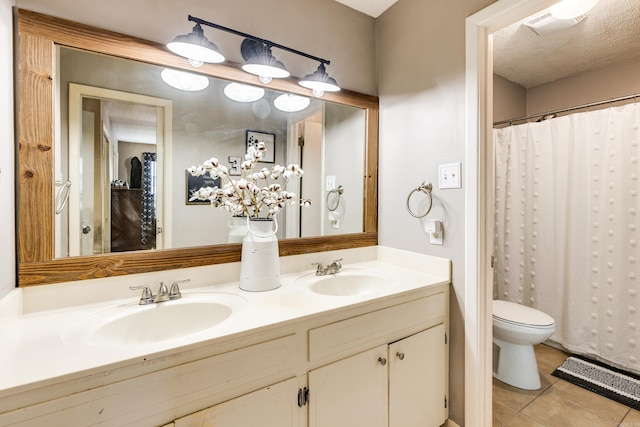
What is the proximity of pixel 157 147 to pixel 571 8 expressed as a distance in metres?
2.30

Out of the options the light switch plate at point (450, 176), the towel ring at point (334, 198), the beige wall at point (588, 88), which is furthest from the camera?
the beige wall at point (588, 88)

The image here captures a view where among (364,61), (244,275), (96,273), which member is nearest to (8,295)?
(96,273)

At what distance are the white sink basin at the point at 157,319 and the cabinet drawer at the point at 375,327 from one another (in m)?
0.33

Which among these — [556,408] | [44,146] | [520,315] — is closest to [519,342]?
[520,315]

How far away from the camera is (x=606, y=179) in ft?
6.48

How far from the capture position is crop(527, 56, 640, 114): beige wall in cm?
226

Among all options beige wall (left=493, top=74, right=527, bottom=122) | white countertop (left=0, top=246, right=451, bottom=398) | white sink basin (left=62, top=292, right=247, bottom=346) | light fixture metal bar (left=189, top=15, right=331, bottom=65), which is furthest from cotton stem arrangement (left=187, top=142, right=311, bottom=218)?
beige wall (left=493, top=74, right=527, bottom=122)

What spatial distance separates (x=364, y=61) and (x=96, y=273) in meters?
1.79

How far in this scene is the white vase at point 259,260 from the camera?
1.24 meters

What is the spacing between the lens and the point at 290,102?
5.30 ft

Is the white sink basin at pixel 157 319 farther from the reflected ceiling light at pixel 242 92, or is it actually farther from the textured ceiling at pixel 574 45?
the textured ceiling at pixel 574 45

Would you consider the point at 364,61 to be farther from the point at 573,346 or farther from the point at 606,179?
the point at 573,346

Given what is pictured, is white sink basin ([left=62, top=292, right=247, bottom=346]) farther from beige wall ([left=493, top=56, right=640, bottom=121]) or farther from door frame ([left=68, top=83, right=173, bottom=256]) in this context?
beige wall ([left=493, top=56, right=640, bottom=121])

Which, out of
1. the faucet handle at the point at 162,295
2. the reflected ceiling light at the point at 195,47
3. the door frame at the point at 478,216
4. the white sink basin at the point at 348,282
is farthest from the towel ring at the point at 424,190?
the faucet handle at the point at 162,295
